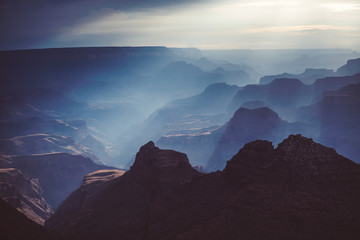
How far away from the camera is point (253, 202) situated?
31.0 metres

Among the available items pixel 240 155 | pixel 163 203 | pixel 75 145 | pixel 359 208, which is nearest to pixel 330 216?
pixel 359 208

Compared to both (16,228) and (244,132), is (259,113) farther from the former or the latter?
(16,228)

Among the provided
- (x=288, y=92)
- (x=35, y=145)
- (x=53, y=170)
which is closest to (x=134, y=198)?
(x=53, y=170)

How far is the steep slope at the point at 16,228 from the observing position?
96.0 feet

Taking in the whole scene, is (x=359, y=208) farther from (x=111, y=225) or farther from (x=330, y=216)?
(x=111, y=225)

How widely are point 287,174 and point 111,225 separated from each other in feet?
68.3

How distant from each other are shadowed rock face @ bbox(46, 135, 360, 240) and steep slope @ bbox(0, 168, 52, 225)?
3630cm

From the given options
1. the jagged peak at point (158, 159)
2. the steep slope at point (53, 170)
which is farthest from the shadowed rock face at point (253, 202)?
the steep slope at point (53, 170)

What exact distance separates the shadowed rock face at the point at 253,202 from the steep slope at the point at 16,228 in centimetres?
861

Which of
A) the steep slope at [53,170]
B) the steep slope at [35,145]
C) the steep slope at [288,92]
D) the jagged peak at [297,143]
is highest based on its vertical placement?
the steep slope at [288,92]

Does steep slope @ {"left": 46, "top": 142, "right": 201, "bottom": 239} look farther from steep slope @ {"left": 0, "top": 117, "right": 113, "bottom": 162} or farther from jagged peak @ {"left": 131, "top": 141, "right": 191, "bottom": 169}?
steep slope @ {"left": 0, "top": 117, "right": 113, "bottom": 162}

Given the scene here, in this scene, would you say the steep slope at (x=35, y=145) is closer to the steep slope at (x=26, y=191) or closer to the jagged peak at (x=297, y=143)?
the steep slope at (x=26, y=191)

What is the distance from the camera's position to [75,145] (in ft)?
492

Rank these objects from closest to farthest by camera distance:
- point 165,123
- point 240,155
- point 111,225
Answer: point 240,155, point 111,225, point 165,123
